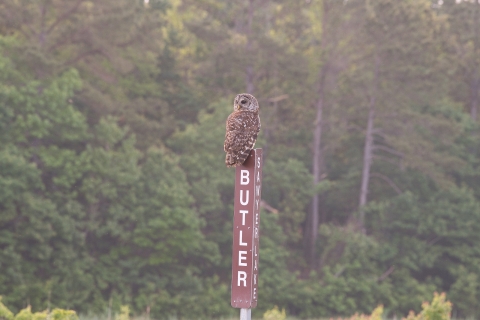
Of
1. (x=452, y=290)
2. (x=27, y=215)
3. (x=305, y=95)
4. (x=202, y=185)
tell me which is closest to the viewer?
(x=27, y=215)

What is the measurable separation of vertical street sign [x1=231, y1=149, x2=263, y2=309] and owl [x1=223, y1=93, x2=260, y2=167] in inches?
3.5

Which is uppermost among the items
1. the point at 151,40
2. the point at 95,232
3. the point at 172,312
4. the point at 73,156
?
the point at 151,40

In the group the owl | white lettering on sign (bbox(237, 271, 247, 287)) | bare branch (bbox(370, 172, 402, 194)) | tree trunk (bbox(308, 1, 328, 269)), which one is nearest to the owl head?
the owl

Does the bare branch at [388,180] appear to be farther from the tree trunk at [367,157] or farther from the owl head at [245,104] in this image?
the owl head at [245,104]

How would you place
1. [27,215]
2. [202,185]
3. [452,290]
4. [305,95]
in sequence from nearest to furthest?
[27,215] < [202,185] < [452,290] < [305,95]

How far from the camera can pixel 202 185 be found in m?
32.8

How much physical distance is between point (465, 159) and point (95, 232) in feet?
56.4

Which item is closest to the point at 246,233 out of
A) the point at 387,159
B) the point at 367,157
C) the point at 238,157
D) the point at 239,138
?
the point at 238,157

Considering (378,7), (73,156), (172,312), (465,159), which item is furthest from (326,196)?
(73,156)

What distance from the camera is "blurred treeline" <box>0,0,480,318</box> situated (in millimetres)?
28859

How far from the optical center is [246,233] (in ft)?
25.2

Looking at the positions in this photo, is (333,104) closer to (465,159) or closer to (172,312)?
(465,159)

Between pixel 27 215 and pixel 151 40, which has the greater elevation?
pixel 151 40

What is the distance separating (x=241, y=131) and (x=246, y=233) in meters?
0.92
